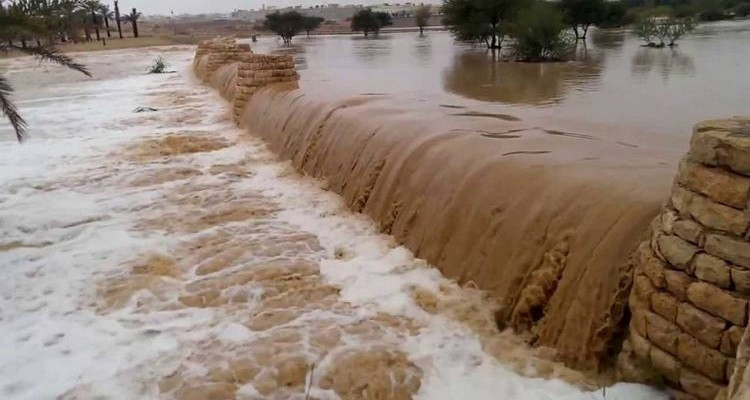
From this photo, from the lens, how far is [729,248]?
98.3 inches

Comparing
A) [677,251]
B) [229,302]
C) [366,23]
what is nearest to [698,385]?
[677,251]

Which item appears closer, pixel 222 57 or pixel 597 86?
pixel 597 86

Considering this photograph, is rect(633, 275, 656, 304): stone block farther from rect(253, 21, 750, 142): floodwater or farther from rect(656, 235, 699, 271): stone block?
rect(253, 21, 750, 142): floodwater

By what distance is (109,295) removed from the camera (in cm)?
471

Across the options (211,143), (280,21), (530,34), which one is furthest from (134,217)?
(280,21)

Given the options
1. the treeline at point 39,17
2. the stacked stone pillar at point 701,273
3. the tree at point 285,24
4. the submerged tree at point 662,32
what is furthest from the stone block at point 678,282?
the tree at point 285,24

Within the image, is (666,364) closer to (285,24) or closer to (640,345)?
(640,345)

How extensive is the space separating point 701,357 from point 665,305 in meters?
0.26

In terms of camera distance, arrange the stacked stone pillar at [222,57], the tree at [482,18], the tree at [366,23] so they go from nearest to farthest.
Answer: the stacked stone pillar at [222,57] → the tree at [482,18] → the tree at [366,23]

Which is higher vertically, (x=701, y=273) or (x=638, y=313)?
(x=701, y=273)

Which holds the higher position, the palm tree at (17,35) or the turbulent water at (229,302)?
the palm tree at (17,35)

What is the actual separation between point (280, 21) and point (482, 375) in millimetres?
55809

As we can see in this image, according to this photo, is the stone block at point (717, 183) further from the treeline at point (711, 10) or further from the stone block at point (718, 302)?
the treeline at point (711, 10)

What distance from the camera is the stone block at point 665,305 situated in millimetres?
2741
